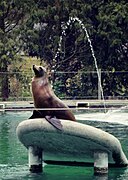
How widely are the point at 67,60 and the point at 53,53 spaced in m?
1.07

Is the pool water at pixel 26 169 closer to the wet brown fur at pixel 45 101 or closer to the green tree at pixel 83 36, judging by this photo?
the wet brown fur at pixel 45 101

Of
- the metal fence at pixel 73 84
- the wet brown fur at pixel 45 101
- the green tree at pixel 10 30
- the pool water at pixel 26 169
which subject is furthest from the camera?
the metal fence at pixel 73 84

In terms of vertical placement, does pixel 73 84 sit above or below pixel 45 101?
below

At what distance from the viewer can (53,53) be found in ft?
107

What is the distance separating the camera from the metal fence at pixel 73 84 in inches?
1281

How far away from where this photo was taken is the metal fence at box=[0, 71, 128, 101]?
107 feet

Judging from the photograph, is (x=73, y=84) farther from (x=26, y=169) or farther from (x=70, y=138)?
(x=70, y=138)

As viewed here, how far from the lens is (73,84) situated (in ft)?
108

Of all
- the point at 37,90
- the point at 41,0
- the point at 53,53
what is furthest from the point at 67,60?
the point at 37,90

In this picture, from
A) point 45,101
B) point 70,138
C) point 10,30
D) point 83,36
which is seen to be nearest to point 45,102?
point 45,101

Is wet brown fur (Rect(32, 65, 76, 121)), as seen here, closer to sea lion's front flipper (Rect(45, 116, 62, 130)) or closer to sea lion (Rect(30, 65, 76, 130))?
sea lion (Rect(30, 65, 76, 130))

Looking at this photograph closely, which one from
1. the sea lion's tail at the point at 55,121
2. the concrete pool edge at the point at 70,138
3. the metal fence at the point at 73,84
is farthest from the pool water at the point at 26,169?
the metal fence at the point at 73,84

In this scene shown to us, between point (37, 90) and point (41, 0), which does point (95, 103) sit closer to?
point (41, 0)

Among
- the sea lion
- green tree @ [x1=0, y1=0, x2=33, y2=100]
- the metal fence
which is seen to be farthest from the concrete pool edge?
the metal fence
